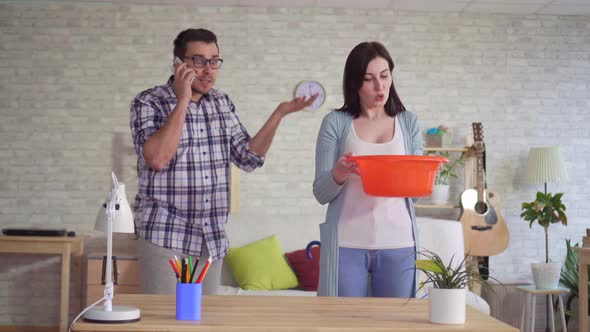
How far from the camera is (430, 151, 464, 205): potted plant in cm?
559

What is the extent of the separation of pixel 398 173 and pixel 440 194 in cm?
370

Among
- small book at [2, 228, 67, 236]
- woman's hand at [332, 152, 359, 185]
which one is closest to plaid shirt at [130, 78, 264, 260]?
woman's hand at [332, 152, 359, 185]

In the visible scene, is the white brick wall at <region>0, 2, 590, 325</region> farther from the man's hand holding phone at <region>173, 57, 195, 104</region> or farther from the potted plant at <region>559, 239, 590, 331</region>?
the man's hand holding phone at <region>173, 57, 195, 104</region>

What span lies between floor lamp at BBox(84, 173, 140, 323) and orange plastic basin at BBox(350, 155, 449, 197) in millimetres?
670

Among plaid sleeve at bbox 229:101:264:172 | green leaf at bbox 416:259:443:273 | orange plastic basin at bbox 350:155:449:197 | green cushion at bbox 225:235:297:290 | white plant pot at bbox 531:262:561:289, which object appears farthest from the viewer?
white plant pot at bbox 531:262:561:289

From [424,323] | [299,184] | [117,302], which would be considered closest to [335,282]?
[424,323]

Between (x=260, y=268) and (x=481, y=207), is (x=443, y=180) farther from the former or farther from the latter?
(x=260, y=268)

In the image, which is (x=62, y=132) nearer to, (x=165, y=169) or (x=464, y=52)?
(x=464, y=52)

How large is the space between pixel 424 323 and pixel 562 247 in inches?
181

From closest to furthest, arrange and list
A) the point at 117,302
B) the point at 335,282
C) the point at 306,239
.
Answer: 1. the point at 117,302
2. the point at 335,282
3. the point at 306,239

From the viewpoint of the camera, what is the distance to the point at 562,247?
230 inches

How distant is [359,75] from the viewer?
92.4 inches

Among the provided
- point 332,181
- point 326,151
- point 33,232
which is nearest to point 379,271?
point 332,181

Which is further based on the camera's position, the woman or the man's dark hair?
the man's dark hair
